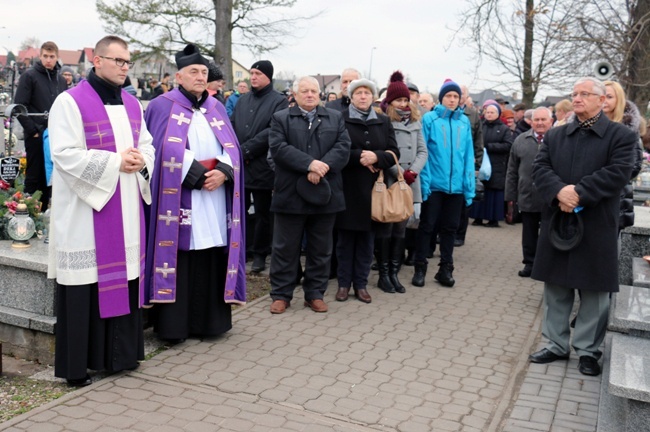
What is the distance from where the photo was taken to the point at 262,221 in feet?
26.3

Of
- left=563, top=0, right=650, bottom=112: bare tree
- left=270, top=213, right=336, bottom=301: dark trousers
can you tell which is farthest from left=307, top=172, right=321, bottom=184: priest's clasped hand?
left=563, top=0, right=650, bottom=112: bare tree

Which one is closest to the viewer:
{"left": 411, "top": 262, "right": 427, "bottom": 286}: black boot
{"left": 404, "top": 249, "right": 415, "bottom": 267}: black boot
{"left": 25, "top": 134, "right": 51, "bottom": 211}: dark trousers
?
{"left": 411, "top": 262, "right": 427, "bottom": 286}: black boot

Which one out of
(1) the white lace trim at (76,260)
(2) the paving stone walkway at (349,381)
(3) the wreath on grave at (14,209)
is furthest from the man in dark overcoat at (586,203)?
(3) the wreath on grave at (14,209)

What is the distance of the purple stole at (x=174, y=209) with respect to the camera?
209 inches

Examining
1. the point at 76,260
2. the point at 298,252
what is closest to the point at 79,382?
the point at 76,260

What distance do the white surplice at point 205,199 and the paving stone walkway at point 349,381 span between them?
81 cm

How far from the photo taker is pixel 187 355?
5.39 meters

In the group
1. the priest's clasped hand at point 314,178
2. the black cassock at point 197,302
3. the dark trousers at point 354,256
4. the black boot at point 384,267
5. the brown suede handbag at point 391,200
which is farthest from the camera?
the black boot at point 384,267

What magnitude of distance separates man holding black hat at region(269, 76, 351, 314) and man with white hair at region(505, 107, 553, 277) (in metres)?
2.56

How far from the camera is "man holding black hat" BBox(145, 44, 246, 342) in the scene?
5324mm

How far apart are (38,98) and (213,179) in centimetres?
455

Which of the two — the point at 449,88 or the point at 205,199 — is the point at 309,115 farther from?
the point at 449,88

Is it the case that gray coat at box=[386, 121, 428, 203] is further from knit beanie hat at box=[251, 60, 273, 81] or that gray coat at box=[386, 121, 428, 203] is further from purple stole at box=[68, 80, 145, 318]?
purple stole at box=[68, 80, 145, 318]

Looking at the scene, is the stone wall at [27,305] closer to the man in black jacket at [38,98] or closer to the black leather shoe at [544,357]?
the black leather shoe at [544,357]
